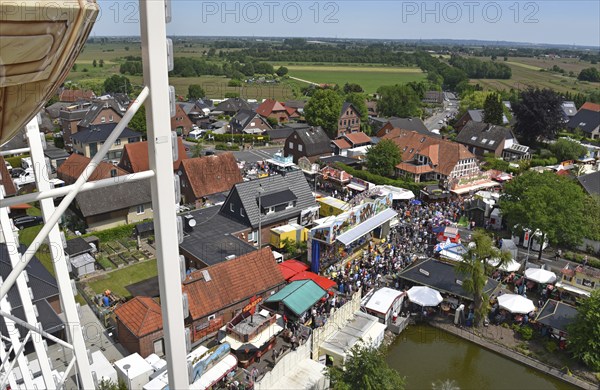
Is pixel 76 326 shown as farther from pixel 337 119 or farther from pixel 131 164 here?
pixel 337 119

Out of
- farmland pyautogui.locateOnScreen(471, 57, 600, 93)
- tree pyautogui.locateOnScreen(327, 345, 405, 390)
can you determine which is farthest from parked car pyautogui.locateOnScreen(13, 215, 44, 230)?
farmland pyautogui.locateOnScreen(471, 57, 600, 93)

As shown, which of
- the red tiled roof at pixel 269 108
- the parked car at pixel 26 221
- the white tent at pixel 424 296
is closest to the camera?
the white tent at pixel 424 296

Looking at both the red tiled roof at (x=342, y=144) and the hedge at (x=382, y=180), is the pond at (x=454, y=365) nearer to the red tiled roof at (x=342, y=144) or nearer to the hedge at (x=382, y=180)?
the hedge at (x=382, y=180)

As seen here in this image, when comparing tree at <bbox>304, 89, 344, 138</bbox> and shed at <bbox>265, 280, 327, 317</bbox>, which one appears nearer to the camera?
shed at <bbox>265, 280, 327, 317</bbox>

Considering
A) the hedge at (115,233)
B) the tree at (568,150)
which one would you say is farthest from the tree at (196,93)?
the hedge at (115,233)

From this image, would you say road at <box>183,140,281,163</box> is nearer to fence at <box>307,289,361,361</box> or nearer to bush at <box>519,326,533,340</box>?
fence at <box>307,289,361,361</box>

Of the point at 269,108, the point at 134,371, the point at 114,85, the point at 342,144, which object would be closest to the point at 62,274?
the point at 134,371
